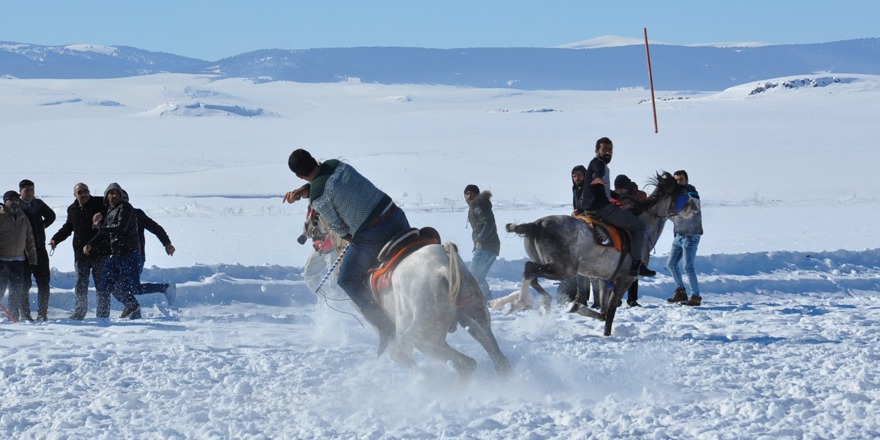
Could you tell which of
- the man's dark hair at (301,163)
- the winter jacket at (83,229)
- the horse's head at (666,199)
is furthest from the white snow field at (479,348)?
the man's dark hair at (301,163)

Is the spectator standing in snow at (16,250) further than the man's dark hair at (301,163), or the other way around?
the spectator standing in snow at (16,250)

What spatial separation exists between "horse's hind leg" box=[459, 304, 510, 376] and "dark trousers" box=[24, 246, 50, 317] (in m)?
5.44

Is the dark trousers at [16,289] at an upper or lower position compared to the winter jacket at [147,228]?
lower

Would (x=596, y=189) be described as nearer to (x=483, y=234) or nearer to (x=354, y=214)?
(x=483, y=234)

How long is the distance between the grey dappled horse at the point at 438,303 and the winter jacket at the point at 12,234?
4.92 m

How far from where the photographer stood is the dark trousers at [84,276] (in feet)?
27.5

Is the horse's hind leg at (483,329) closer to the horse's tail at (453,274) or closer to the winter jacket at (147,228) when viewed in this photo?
the horse's tail at (453,274)

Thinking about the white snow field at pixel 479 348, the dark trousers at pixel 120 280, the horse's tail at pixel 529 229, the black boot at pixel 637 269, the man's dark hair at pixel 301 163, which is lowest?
the white snow field at pixel 479 348

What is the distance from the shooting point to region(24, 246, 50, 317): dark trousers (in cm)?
852

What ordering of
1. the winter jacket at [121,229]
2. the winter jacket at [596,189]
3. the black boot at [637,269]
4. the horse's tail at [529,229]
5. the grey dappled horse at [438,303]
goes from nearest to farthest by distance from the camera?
the grey dappled horse at [438,303], the winter jacket at [596,189], the horse's tail at [529,229], the black boot at [637,269], the winter jacket at [121,229]

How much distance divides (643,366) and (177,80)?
201m

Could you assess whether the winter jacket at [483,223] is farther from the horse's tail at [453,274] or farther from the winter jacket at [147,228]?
the horse's tail at [453,274]

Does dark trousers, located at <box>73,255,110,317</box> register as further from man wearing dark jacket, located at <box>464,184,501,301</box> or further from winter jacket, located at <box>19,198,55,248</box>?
man wearing dark jacket, located at <box>464,184,501,301</box>

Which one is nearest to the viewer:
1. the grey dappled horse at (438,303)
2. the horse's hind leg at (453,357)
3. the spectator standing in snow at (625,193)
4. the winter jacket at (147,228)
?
the grey dappled horse at (438,303)
